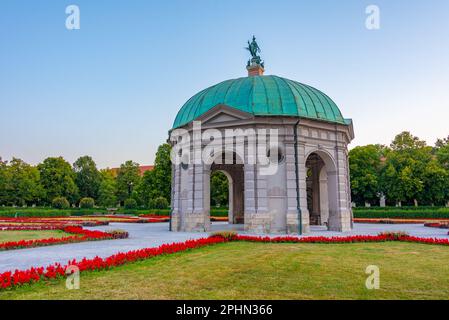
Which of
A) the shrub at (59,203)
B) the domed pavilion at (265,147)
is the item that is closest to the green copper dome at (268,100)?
the domed pavilion at (265,147)

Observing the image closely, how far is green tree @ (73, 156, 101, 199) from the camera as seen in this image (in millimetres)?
74875

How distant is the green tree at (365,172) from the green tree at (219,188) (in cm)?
1972

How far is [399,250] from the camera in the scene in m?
13.0

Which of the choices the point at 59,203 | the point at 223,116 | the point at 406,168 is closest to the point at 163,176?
the point at 59,203

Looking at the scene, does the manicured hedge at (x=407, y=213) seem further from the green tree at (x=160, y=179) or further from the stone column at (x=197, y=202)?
the green tree at (x=160, y=179)

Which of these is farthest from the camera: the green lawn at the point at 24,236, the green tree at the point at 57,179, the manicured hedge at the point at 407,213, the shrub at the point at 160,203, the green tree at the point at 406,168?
the green tree at the point at 57,179

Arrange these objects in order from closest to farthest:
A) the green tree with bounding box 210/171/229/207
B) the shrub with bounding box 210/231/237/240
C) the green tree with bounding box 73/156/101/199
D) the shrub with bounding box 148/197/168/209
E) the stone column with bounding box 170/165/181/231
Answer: the shrub with bounding box 210/231/237/240 → the stone column with bounding box 170/165/181/231 → the shrub with bounding box 148/197/168/209 → the green tree with bounding box 210/171/229/207 → the green tree with bounding box 73/156/101/199

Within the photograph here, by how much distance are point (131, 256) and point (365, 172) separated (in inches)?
1865

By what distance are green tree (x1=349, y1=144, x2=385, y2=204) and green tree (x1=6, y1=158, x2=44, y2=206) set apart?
58.4m

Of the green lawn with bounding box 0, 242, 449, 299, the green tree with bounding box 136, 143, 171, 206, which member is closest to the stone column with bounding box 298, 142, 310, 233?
the green lawn with bounding box 0, 242, 449, 299

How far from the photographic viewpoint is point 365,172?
50.8 meters

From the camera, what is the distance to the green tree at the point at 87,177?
74875 millimetres

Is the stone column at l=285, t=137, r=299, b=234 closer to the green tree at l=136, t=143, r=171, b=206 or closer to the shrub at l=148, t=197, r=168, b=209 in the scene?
the shrub at l=148, t=197, r=168, b=209

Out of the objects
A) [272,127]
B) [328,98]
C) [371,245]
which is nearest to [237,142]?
[272,127]
